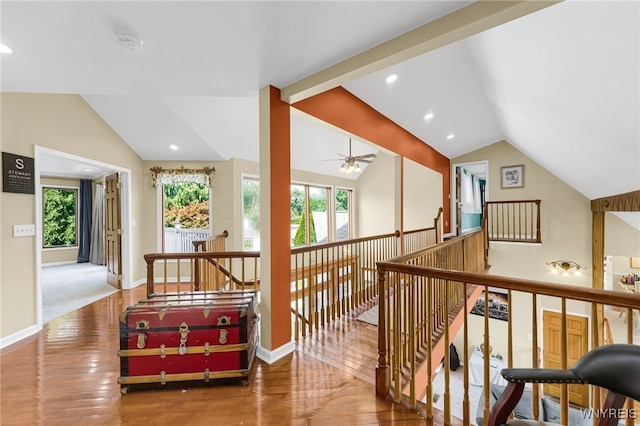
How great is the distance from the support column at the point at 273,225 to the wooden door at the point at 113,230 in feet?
12.5

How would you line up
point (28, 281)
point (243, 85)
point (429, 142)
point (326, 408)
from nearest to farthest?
point (326, 408)
point (243, 85)
point (28, 281)
point (429, 142)

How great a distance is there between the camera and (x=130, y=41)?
5.60 ft

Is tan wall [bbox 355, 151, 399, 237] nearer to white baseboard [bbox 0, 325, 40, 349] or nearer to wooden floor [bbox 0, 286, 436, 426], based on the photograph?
wooden floor [bbox 0, 286, 436, 426]

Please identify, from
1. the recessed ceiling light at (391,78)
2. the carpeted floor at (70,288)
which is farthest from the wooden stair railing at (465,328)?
the carpeted floor at (70,288)

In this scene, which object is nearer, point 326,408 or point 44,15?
point 44,15

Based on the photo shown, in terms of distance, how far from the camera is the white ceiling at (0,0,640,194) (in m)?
1.53

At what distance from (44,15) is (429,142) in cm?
583

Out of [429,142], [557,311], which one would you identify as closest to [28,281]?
[429,142]

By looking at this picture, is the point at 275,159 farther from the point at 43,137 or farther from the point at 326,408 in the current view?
the point at 43,137

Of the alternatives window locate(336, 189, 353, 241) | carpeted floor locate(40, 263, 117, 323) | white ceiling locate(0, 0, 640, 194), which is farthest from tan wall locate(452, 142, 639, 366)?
carpeted floor locate(40, 263, 117, 323)

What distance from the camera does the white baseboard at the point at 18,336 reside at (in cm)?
274

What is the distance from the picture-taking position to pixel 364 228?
8.66 metres

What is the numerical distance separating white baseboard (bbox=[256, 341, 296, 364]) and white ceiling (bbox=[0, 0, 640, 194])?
243 centimetres

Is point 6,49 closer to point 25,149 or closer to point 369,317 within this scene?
point 25,149
